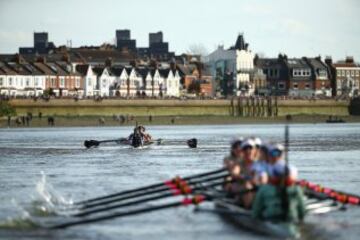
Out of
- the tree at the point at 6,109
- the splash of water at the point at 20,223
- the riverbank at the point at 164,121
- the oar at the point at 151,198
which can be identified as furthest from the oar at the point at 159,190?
the riverbank at the point at 164,121

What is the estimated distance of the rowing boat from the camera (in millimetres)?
22984

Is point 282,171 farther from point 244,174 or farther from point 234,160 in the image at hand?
point 234,160

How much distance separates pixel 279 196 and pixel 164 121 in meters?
110

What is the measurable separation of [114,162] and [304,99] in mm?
103609

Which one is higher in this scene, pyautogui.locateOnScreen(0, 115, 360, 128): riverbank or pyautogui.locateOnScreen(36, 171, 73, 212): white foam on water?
pyautogui.locateOnScreen(36, 171, 73, 212): white foam on water

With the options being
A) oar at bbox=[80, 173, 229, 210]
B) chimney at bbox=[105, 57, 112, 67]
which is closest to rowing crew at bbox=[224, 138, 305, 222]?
oar at bbox=[80, 173, 229, 210]

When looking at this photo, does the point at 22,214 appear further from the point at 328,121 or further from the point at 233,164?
the point at 328,121

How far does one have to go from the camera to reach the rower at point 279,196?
23125 millimetres

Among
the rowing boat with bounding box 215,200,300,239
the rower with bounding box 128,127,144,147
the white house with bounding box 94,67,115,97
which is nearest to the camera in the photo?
the rowing boat with bounding box 215,200,300,239

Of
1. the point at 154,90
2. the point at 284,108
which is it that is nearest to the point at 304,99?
the point at 284,108

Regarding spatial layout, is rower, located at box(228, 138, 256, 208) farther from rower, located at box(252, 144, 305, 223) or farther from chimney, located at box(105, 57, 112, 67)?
chimney, located at box(105, 57, 112, 67)

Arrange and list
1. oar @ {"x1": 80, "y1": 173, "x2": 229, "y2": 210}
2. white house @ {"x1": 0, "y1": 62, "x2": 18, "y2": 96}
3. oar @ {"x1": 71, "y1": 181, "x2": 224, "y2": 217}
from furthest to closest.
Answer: white house @ {"x1": 0, "y1": 62, "x2": 18, "y2": 96}
oar @ {"x1": 80, "y1": 173, "x2": 229, "y2": 210}
oar @ {"x1": 71, "y1": 181, "x2": 224, "y2": 217}

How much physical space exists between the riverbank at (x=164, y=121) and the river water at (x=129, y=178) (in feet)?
154

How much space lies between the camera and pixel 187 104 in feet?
461
